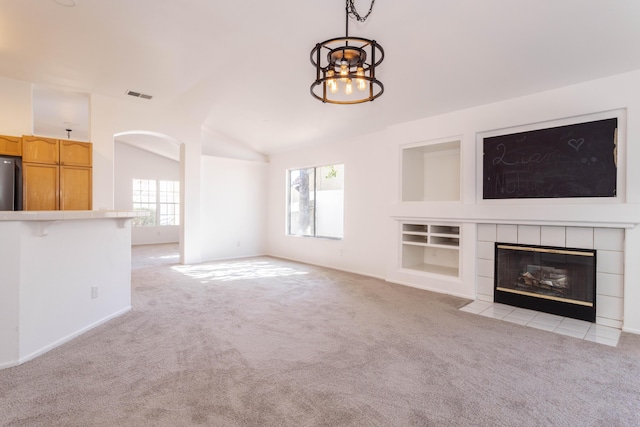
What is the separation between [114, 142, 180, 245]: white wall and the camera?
371 inches

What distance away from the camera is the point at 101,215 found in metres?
2.93

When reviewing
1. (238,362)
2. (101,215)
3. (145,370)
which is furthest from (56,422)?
(101,215)

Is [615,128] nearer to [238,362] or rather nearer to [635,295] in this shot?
[635,295]

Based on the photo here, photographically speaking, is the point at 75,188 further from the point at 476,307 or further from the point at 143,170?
the point at 476,307

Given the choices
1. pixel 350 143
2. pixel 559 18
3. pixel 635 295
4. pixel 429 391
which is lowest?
pixel 429 391

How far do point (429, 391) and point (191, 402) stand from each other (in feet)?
4.90

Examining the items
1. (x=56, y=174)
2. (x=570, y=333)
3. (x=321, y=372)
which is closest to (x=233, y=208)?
(x=56, y=174)

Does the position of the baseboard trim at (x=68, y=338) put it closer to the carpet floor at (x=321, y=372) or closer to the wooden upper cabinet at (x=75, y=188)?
the carpet floor at (x=321, y=372)

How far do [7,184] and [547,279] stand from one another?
712cm

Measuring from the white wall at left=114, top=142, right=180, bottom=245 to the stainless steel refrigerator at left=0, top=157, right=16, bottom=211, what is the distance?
16.2 feet

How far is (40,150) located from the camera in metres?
4.66

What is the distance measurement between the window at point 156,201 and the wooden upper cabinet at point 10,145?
17.6 ft

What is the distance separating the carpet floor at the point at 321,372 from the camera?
181 centimetres

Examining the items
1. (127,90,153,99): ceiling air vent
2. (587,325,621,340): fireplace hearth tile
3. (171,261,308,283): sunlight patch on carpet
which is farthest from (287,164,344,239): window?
(587,325,621,340): fireplace hearth tile
